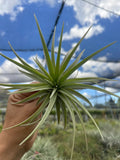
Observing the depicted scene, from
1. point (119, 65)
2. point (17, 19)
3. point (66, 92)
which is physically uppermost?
point (17, 19)

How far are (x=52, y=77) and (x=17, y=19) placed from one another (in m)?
4.21

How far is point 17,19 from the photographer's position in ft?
14.1

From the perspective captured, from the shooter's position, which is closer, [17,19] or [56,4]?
[56,4]

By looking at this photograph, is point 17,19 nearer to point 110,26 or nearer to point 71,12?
point 71,12

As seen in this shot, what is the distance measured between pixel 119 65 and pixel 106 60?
883mm

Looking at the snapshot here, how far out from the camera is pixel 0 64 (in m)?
6.04

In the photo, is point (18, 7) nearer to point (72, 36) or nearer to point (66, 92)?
point (72, 36)

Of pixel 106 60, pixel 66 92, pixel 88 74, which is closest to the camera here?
pixel 66 92

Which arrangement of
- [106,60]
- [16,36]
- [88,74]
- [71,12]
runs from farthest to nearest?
1. [88,74]
2. [106,60]
3. [16,36]
4. [71,12]

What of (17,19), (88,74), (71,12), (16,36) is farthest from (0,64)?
(88,74)

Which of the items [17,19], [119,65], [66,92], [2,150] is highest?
[17,19]

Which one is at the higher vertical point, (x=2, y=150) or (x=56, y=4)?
(x=56, y=4)

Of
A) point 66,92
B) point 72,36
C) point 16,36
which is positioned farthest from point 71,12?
point 66,92

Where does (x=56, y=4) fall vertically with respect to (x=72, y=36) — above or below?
above
